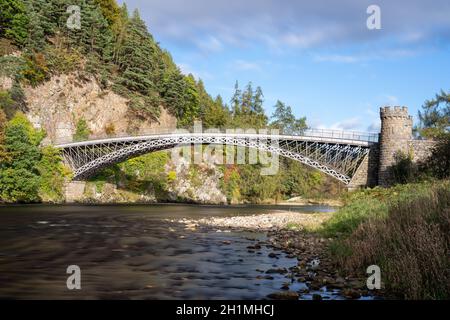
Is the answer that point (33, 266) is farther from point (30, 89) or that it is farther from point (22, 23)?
point (22, 23)

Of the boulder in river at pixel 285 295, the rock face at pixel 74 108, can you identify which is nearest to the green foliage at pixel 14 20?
the rock face at pixel 74 108

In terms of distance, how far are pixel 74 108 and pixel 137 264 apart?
53.4 m

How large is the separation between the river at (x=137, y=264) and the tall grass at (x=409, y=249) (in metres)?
1.57

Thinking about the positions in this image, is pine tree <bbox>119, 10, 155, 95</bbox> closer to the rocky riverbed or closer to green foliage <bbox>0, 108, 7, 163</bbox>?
green foliage <bbox>0, 108, 7, 163</bbox>

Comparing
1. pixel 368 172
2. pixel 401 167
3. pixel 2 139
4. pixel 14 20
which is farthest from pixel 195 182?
pixel 14 20

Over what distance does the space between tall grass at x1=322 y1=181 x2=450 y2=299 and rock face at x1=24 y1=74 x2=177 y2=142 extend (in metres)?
50.2

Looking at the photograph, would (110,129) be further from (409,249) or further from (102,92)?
(409,249)

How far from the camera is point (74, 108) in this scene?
61.6 meters

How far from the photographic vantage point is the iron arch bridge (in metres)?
48.8

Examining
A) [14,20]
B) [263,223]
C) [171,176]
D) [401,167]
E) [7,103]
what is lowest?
[263,223]

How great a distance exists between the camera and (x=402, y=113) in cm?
4453

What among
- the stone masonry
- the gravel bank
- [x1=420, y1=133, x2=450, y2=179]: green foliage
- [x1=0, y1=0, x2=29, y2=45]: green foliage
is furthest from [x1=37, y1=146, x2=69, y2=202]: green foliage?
[x1=420, y1=133, x2=450, y2=179]: green foliage

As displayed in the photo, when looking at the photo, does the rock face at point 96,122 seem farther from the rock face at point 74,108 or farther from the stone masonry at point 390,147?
the stone masonry at point 390,147

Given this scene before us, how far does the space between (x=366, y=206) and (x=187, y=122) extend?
64.0 meters
